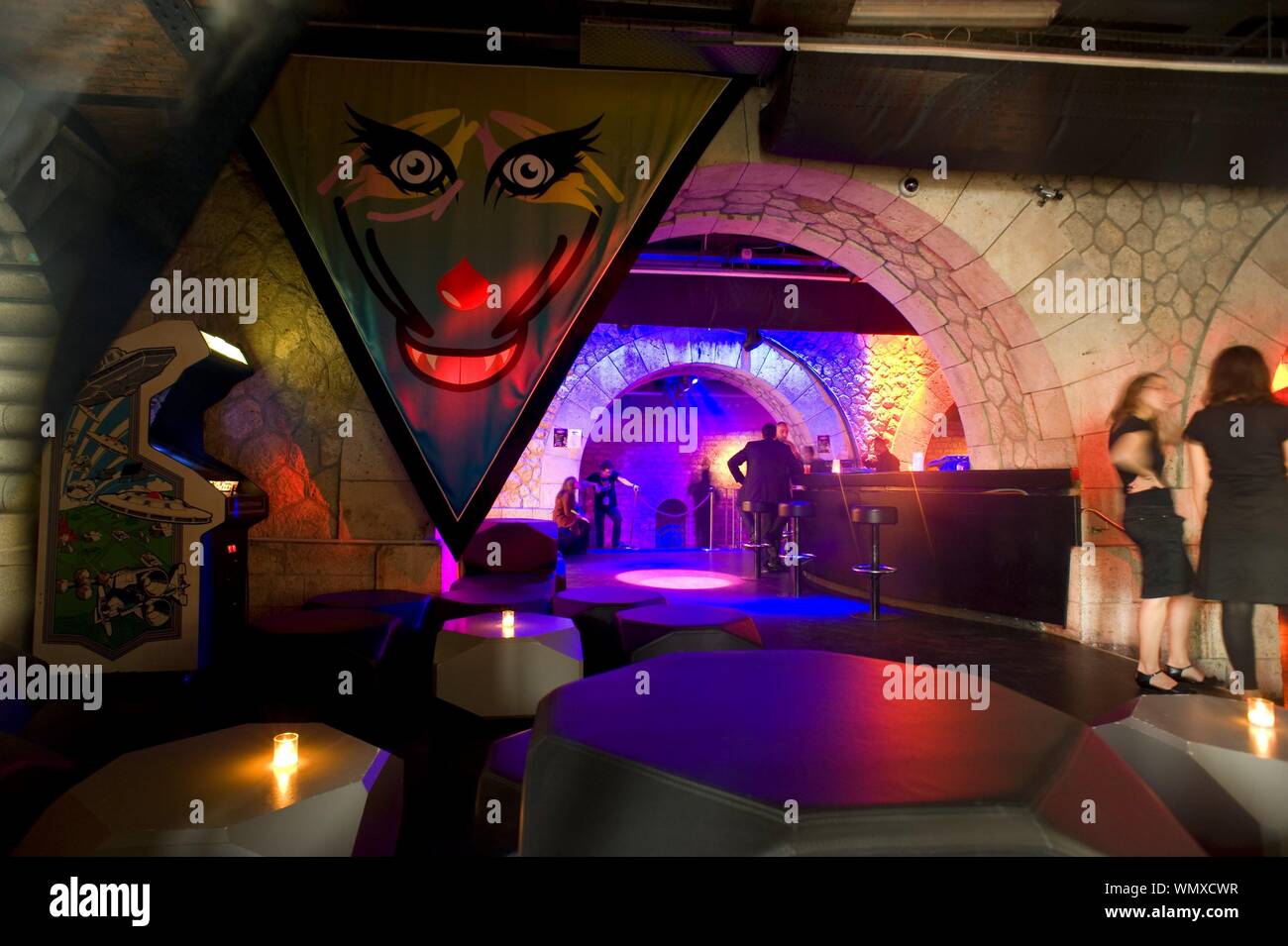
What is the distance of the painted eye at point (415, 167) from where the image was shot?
3688 mm

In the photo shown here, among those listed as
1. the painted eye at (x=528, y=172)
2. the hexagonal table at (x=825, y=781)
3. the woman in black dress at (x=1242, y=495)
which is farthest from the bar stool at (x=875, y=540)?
the hexagonal table at (x=825, y=781)

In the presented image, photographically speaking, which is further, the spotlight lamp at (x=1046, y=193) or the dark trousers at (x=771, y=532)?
the dark trousers at (x=771, y=532)

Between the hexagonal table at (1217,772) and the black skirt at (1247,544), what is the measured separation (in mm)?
2409

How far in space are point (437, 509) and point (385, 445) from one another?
0.69m

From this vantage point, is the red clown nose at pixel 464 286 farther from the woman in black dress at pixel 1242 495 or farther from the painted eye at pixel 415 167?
the woman in black dress at pixel 1242 495

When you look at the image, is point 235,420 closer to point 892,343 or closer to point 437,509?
point 437,509

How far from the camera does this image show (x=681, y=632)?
2568 mm

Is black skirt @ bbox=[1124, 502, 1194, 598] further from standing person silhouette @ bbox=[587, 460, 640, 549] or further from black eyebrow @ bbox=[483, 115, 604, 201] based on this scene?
standing person silhouette @ bbox=[587, 460, 640, 549]

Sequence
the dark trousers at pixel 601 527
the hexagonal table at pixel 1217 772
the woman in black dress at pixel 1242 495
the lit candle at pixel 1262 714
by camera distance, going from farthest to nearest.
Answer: the dark trousers at pixel 601 527 → the woman in black dress at pixel 1242 495 → the lit candle at pixel 1262 714 → the hexagonal table at pixel 1217 772

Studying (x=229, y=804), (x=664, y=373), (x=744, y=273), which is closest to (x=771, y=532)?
(x=744, y=273)

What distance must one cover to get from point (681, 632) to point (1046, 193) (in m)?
3.88

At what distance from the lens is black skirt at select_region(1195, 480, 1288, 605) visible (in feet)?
9.55

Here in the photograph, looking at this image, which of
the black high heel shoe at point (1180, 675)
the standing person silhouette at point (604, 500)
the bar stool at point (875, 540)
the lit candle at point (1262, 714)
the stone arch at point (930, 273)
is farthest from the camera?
the standing person silhouette at point (604, 500)

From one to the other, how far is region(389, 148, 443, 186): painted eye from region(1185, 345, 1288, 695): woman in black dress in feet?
14.1
